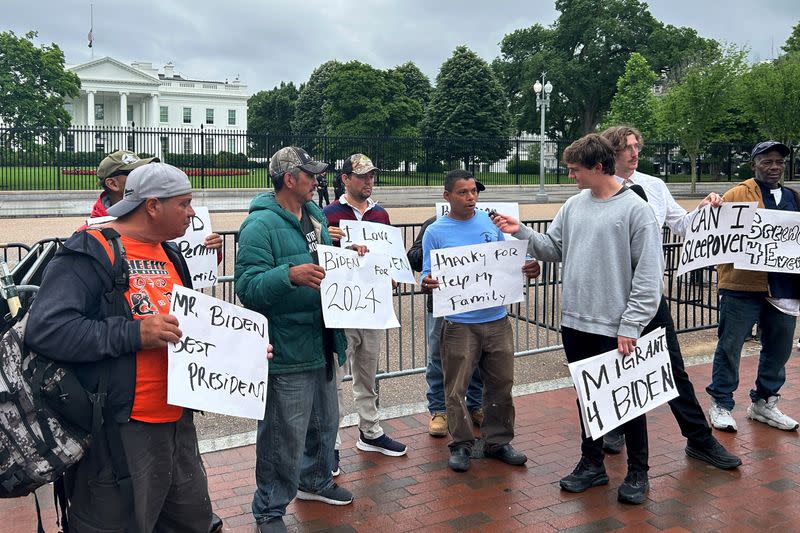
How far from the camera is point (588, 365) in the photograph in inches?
161

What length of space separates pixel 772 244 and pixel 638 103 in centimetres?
4285

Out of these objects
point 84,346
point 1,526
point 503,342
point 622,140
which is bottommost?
point 1,526

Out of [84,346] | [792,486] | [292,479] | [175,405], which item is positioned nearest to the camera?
[84,346]

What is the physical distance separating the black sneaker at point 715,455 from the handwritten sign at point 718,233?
1238 millimetres

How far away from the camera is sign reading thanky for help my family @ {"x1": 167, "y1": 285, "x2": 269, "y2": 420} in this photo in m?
2.88

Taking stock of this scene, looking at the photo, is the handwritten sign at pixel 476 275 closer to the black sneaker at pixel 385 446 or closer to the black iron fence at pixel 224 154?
the black sneaker at pixel 385 446

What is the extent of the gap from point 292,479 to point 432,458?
145 centimetres

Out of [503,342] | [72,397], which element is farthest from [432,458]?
[72,397]

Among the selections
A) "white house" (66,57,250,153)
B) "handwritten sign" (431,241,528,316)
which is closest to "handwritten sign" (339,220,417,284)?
"handwritten sign" (431,241,528,316)

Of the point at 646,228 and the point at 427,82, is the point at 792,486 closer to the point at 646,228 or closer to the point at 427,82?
the point at 646,228

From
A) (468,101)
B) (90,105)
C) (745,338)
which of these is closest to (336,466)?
(745,338)

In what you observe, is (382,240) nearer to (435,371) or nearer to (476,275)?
(476,275)

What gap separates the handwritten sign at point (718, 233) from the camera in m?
5.25

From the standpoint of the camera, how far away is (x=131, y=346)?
266 centimetres
